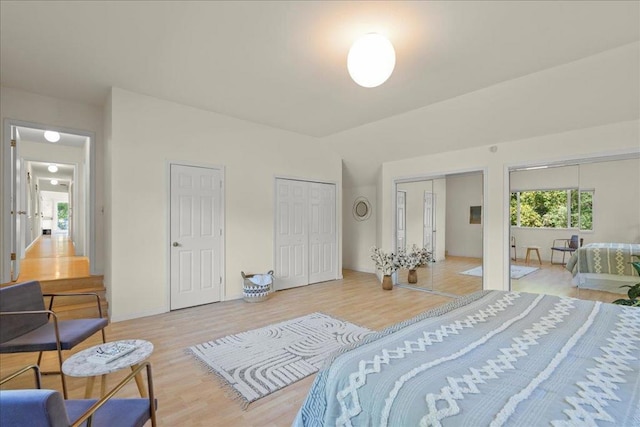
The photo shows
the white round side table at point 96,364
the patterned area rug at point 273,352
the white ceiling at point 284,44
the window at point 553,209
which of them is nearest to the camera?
the white round side table at point 96,364

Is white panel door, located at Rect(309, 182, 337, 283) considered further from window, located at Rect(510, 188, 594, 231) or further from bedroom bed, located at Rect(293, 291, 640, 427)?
bedroom bed, located at Rect(293, 291, 640, 427)

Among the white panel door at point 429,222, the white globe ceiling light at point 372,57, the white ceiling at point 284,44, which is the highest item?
the white ceiling at point 284,44

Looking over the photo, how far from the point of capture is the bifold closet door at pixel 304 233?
522cm

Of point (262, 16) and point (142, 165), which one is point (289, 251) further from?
point (262, 16)

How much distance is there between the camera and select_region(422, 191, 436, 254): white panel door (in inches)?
212

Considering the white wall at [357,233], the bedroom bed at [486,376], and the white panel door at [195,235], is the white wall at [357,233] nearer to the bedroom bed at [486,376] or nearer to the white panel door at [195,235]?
the white panel door at [195,235]

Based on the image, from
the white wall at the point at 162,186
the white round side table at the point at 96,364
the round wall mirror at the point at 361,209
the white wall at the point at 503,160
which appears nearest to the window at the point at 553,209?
the white wall at the point at 503,160

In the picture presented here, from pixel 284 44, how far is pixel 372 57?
2.79 feet

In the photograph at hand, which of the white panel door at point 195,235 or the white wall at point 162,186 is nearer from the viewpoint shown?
the white wall at point 162,186

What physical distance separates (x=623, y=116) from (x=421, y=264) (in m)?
3.31

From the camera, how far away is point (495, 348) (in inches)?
52.6

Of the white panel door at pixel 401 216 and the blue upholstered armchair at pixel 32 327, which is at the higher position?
the white panel door at pixel 401 216

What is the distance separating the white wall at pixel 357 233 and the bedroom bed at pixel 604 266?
352cm

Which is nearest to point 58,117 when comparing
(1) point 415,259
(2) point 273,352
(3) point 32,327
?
(3) point 32,327
